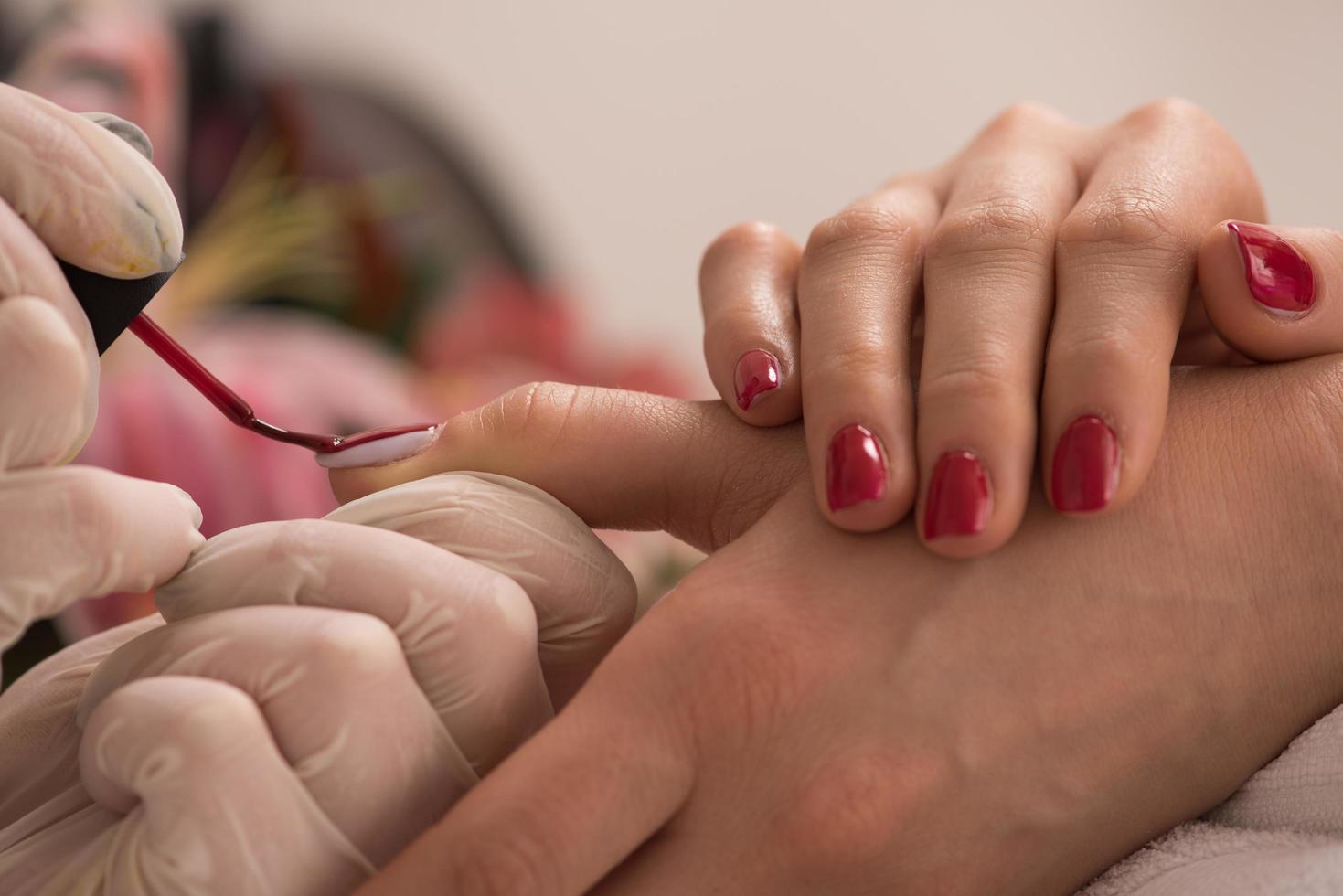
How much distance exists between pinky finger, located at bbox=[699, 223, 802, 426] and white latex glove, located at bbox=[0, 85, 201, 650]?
1.02 feet

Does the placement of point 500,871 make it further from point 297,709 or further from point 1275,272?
point 1275,272

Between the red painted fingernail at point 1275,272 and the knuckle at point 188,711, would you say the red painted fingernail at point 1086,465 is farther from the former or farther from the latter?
the knuckle at point 188,711

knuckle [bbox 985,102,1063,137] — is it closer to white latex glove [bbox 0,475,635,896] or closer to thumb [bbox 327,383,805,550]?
thumb [bbox 327,383,805,550]

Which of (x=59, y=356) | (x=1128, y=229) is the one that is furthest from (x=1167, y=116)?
(x=59, y=356)

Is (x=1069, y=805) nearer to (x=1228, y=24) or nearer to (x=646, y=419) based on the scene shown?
(x=646, y=419)

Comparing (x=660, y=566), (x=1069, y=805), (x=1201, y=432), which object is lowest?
(x=660, y=566)

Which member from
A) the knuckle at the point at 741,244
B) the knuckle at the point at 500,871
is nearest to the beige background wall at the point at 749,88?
the knuckle at the point at 741,244

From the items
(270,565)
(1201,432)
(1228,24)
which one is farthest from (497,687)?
(1228,24)

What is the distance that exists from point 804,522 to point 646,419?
15cm

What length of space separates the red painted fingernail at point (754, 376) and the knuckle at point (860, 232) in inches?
3.0

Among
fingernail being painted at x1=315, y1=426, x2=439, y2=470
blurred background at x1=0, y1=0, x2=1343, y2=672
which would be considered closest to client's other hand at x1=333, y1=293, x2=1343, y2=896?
fingernail being painted at x1=315, y1=426, x2=439, y2=470

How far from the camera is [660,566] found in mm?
1610

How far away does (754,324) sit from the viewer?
0.64 metres

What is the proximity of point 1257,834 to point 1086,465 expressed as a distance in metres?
0.19
